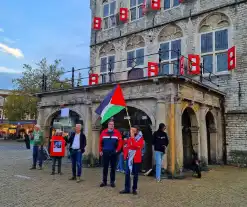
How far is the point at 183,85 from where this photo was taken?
11.2 metres

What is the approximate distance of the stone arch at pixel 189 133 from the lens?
40.3 feet

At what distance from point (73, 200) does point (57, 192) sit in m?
1.02

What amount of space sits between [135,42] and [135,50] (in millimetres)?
591

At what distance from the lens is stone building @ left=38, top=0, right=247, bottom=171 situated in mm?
10939

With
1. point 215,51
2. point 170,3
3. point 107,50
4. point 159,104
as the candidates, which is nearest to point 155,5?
point 170,3

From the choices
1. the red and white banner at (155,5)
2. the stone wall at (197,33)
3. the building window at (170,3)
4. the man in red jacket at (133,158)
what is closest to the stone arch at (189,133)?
the stone wall at (197,33)

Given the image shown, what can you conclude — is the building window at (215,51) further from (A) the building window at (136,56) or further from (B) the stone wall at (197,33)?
(A) the building window at (136,56)

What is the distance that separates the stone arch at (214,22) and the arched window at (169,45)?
4.71 ft

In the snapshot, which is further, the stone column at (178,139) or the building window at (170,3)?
the building window at (170,3)

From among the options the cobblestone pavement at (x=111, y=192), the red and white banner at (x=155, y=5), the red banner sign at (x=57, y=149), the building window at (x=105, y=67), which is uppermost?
the red and white banner at (x=155, y=5)

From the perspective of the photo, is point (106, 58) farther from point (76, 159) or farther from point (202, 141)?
point (76, 159)

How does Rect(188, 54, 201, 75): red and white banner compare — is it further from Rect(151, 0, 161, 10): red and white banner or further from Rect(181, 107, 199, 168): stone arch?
Rect(151, 0, 161, 10): red and white banner

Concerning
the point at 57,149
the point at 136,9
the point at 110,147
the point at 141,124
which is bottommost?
the point at 57,149

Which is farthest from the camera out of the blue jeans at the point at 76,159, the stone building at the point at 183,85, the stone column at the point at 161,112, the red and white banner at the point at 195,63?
the red and white banner at the point at 195,63
